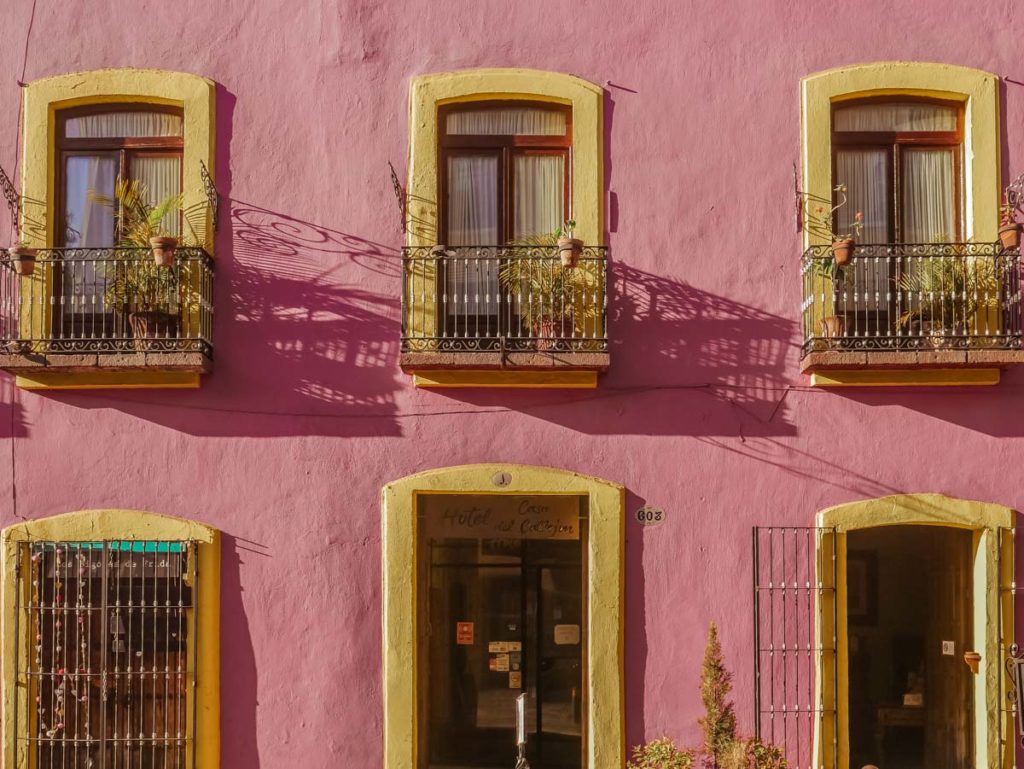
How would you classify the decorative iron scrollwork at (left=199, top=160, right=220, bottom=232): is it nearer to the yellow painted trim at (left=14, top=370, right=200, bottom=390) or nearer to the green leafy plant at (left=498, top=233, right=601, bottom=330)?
the yellow painted trim at (left=14, top=370, right=200, bottom=390)

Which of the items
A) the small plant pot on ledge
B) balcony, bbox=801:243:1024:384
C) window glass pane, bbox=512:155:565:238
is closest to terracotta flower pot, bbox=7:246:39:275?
the small plant pot on ledge

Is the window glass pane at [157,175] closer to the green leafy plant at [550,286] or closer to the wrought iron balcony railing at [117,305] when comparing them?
the wrought iron balcony railing at [117,305]

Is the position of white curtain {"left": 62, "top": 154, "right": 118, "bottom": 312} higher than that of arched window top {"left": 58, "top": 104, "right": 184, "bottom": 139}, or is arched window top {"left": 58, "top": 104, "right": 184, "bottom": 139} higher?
arched window top {"left": 58, "top": 104, "right": 184, "bottom": 139}

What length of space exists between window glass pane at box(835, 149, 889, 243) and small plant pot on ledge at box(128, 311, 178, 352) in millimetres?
5493

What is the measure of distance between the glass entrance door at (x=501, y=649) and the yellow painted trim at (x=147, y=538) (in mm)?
1736

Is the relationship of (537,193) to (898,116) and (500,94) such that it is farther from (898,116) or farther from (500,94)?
(898,116)

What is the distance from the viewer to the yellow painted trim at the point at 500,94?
9.07 meters

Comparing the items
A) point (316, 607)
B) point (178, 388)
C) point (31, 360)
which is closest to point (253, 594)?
point (316, 607)

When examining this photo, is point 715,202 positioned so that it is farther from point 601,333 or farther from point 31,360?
point 31,360

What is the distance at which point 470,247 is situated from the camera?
889 cm

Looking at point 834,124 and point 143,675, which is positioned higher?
point 834,124

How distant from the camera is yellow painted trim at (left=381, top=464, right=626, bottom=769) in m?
8.74

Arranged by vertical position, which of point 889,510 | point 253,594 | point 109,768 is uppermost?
point 889,510

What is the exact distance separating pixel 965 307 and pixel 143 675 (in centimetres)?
689
